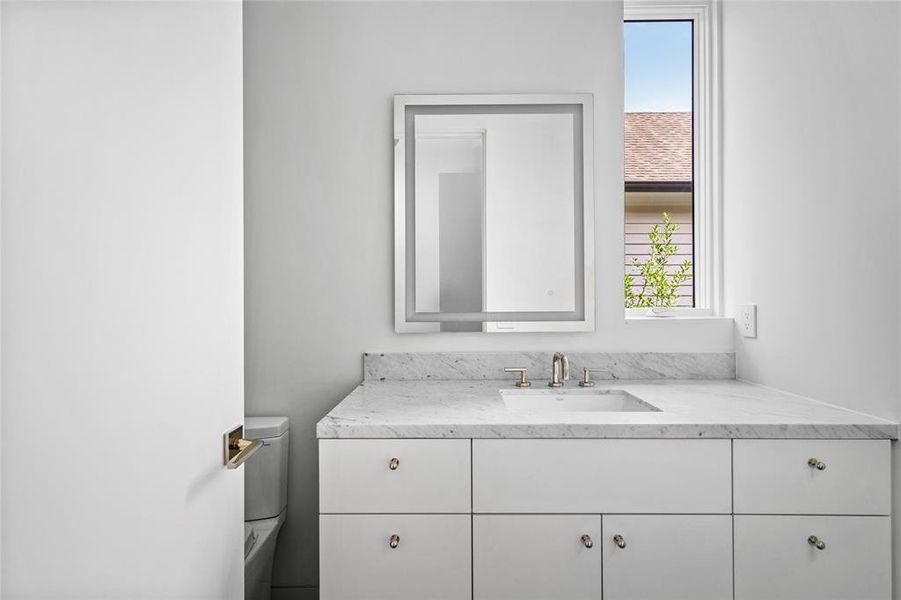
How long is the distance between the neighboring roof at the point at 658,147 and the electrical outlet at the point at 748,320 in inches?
21.6

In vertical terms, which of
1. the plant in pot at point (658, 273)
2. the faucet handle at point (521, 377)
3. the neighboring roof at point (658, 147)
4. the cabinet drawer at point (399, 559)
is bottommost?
the cabinet drawer at point (399, 559)

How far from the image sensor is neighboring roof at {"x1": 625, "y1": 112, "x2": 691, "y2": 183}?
204 centimetres

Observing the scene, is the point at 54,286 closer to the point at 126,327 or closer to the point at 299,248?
the point at 126,327

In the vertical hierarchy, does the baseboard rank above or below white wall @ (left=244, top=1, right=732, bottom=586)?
below

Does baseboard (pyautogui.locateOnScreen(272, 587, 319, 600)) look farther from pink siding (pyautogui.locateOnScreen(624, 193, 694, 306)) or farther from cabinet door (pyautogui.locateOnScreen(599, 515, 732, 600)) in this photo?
pink siding (pyautogui.locateOnScreen(624, 193, 694, 306))

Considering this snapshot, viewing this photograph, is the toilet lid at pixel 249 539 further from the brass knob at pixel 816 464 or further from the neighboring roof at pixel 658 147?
the neighboring roof at pixel 658 147

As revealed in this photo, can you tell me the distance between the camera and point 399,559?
4.24 ft

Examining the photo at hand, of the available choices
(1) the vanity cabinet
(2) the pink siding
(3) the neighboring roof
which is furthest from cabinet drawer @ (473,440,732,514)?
(3) the neighboring roof

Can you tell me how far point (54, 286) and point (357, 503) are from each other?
0.93 meters

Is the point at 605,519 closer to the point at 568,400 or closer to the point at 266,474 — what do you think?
the point at 568,400

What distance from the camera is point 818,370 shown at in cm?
146

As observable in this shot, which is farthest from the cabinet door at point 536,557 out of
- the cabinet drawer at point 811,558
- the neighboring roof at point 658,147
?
the neighboring roof at point 658,147

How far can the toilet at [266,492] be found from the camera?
1714 millimetres

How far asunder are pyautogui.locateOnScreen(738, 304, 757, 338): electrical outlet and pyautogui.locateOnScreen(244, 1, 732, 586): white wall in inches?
3.4
